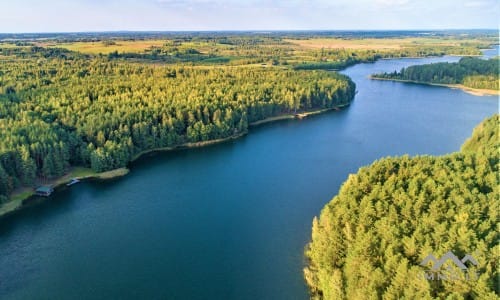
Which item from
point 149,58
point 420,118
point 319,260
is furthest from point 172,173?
point 149,58

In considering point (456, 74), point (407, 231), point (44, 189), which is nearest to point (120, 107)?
point (44, 189)

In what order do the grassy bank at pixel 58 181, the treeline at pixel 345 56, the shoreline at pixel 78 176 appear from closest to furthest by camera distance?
the grassy bank at pixel 58 181
the shoreline at pixel 78 176
the treeline at pixel 345 56

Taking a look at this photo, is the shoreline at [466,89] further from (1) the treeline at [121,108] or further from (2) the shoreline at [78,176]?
(2) the shoreline at [78,176]

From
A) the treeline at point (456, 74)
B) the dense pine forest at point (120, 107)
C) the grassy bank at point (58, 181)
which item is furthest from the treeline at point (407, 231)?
the treeline at point (456, 74)

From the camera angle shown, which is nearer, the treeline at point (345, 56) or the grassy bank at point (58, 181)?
the grassy bank at point (58, 181)

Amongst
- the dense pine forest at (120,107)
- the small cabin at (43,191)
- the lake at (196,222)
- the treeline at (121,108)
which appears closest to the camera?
the lake at (196,222)

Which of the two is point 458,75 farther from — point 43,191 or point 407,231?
point 43,191

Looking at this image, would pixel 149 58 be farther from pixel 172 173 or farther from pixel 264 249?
pixel 264 249
